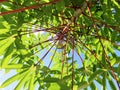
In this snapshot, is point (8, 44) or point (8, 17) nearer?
point (8, 17)

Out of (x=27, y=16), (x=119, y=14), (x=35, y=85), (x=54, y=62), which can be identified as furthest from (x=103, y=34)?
(x=54, y=62)

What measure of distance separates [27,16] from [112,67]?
1033 millimetres

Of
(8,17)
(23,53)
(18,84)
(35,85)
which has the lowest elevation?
(35,85)

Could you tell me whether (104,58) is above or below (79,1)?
below

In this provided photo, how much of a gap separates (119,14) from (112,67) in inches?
16.1

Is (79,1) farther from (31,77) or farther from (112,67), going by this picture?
(31,77)

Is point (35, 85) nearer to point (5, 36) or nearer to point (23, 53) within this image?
point (23, 53)

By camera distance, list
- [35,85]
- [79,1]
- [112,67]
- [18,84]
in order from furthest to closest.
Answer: [35,85]
[18,84]
[79,1]
[112,67]

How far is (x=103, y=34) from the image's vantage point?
118 inches

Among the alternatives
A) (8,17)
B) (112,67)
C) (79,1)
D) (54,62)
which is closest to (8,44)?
(8,17)

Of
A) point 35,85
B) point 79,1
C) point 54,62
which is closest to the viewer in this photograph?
point 79,1

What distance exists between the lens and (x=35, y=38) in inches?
171

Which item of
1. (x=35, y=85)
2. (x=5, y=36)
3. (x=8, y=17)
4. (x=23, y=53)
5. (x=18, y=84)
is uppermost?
(x=8, y=17)

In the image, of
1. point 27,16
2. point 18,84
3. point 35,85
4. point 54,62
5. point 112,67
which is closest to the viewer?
point 112,67
